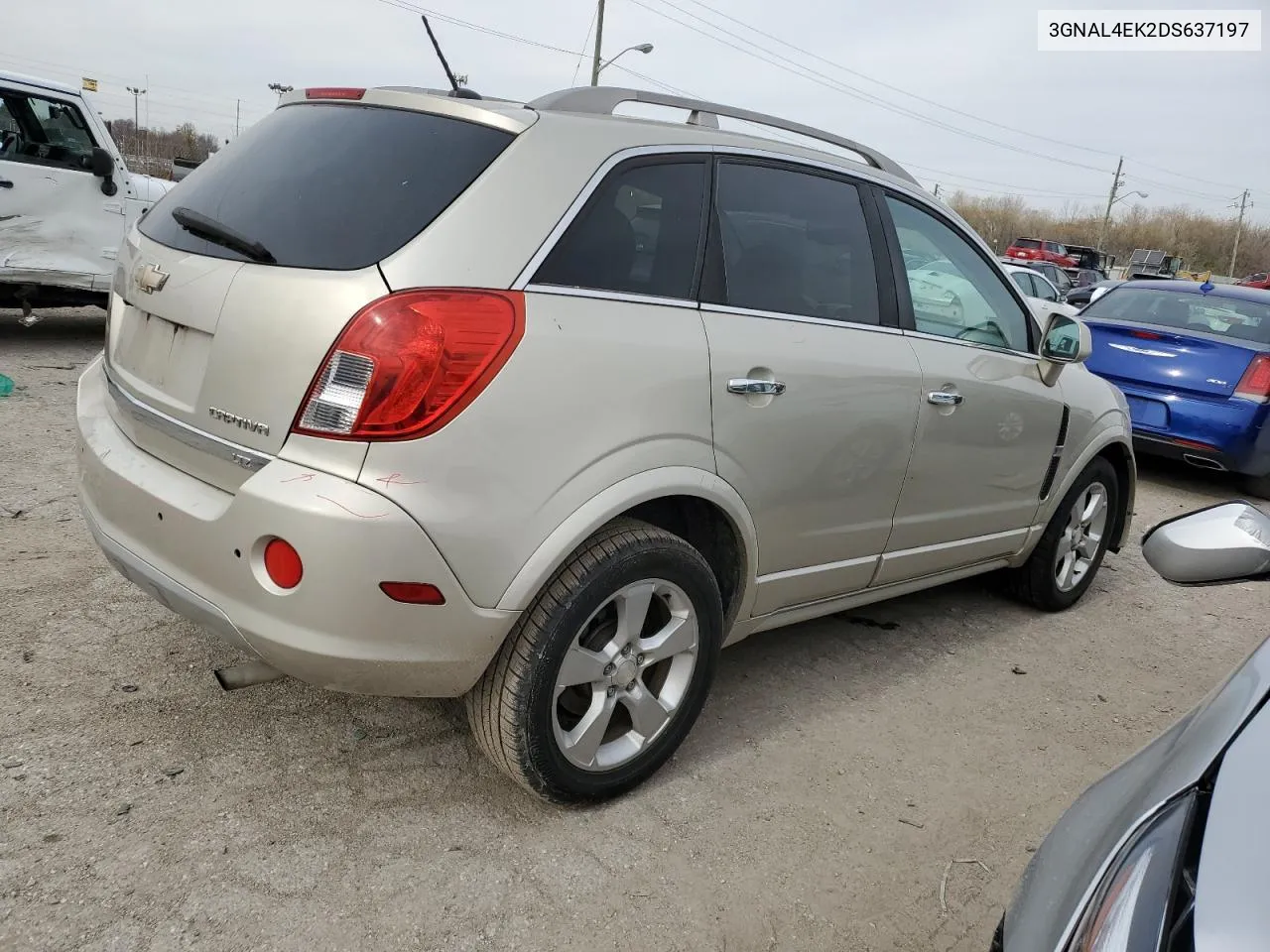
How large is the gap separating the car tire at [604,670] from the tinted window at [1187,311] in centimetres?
656

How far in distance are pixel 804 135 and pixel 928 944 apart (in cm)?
251

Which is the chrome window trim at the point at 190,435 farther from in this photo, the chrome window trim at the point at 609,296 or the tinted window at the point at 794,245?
the tinted window at the point at 794,245

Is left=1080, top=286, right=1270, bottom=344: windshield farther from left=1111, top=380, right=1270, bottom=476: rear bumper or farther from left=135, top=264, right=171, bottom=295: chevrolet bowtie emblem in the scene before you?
left=135, top=264, right=171, bottom=295: chevrolet bowtie emblem

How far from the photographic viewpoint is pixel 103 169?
7734mm

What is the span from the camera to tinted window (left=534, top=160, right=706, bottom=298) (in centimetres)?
241

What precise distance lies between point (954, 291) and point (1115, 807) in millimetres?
2567

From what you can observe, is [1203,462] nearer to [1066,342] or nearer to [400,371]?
[1066,342]

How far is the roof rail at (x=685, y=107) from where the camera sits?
2746mm

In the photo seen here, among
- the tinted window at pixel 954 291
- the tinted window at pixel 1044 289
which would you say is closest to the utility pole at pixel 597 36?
the tinted window at pixel 1044 289

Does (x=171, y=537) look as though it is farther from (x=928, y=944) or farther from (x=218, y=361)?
(x=928, y=944)

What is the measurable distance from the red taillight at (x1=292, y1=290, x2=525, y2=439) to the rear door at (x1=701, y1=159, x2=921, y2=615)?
2.48ft

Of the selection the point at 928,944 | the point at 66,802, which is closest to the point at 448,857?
the point at 66,802

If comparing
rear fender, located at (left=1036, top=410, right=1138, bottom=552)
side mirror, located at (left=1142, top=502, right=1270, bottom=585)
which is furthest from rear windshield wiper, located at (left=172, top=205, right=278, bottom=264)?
rear fender, located at (left=1036, top=410, right=1138, bottom=552)

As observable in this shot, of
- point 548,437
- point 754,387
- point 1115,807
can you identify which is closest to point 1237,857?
point 1115,807
